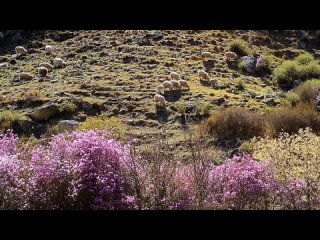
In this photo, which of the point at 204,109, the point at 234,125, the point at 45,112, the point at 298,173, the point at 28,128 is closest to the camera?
the point at 298,173

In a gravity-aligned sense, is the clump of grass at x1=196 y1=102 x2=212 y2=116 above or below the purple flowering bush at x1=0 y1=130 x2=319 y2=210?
below

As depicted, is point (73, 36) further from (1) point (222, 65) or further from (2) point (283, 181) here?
(2) point (283, 181)

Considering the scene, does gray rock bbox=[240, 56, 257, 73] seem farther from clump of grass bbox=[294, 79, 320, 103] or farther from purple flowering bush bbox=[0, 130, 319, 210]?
purple flowering bush bbox=[0, 130, 319, 210]

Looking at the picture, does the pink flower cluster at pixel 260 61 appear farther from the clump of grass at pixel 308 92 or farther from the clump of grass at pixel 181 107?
the clump of grass at pixel 181 107

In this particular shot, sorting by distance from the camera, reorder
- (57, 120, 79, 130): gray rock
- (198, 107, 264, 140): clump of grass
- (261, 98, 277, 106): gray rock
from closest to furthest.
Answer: (198, 107, 264, 140): clump of grass < (57, 120, 79, 130): gray rock < (261, 98, 277, 106): gray rock

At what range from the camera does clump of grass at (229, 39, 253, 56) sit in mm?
23203

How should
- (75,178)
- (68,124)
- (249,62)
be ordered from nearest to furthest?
(75,178) → (68,124) → (249,62)

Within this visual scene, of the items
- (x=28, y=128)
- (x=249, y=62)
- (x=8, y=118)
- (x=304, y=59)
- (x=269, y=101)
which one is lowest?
(x=28, y=128)

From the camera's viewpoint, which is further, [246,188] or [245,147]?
[245,147]

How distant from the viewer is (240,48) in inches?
917

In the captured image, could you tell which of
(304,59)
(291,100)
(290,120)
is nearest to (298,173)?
(290,120)

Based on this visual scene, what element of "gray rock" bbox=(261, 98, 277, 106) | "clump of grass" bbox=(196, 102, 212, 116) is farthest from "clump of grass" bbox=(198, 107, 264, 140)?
"gray rock" bbox=(261, 98, 277, 106)

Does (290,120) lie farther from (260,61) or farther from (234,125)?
(260,61)

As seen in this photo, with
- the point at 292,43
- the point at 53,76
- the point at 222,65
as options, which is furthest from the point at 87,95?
the point at 292,43
